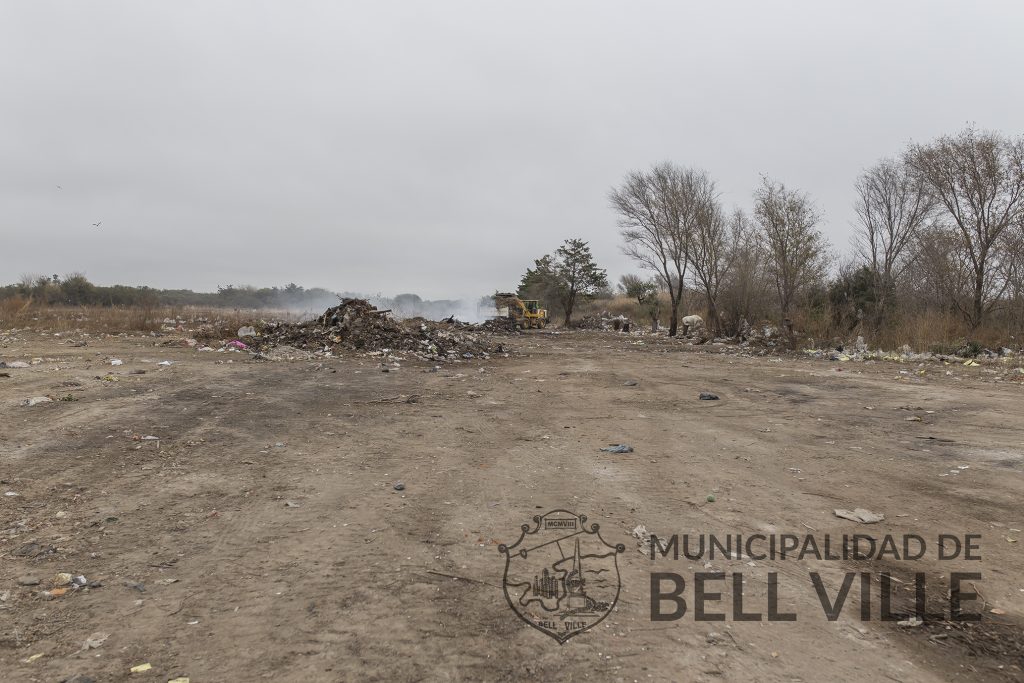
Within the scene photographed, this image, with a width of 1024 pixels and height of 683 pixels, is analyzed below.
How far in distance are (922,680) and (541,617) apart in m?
1.42

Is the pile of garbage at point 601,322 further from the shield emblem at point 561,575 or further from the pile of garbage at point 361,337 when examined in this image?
the shield emblem at point 561,575

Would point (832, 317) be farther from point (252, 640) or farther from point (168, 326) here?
point (168, 326)

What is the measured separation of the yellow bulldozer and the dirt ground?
73.2 ft

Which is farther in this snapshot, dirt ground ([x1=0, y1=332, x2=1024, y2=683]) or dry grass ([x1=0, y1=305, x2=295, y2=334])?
dry grass ([x1=0, y1=305, x2=295, y2=334])

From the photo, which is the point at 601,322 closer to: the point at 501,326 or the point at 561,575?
the point at 501,326

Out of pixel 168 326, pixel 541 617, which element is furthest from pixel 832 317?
pixel 168 326

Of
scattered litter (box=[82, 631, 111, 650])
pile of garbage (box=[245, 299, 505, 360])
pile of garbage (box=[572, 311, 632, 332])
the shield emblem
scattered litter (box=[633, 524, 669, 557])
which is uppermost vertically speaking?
pile of garbage (box=[572, 311, 632, 332])

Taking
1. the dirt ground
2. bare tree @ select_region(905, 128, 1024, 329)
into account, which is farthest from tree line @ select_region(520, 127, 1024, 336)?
the dirt ground

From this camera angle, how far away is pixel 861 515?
3.29m

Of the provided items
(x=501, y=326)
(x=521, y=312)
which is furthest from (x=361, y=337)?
(x=521, y=312)

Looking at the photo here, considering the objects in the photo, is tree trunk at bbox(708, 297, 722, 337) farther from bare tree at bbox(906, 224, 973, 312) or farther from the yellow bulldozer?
the yellow bulldozer

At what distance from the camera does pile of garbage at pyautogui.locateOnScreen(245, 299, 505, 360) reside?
12.1 m

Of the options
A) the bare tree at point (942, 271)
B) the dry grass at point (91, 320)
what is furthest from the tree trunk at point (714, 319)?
the dry grass at point (91, 320)

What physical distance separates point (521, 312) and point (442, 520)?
2680 centimetres
